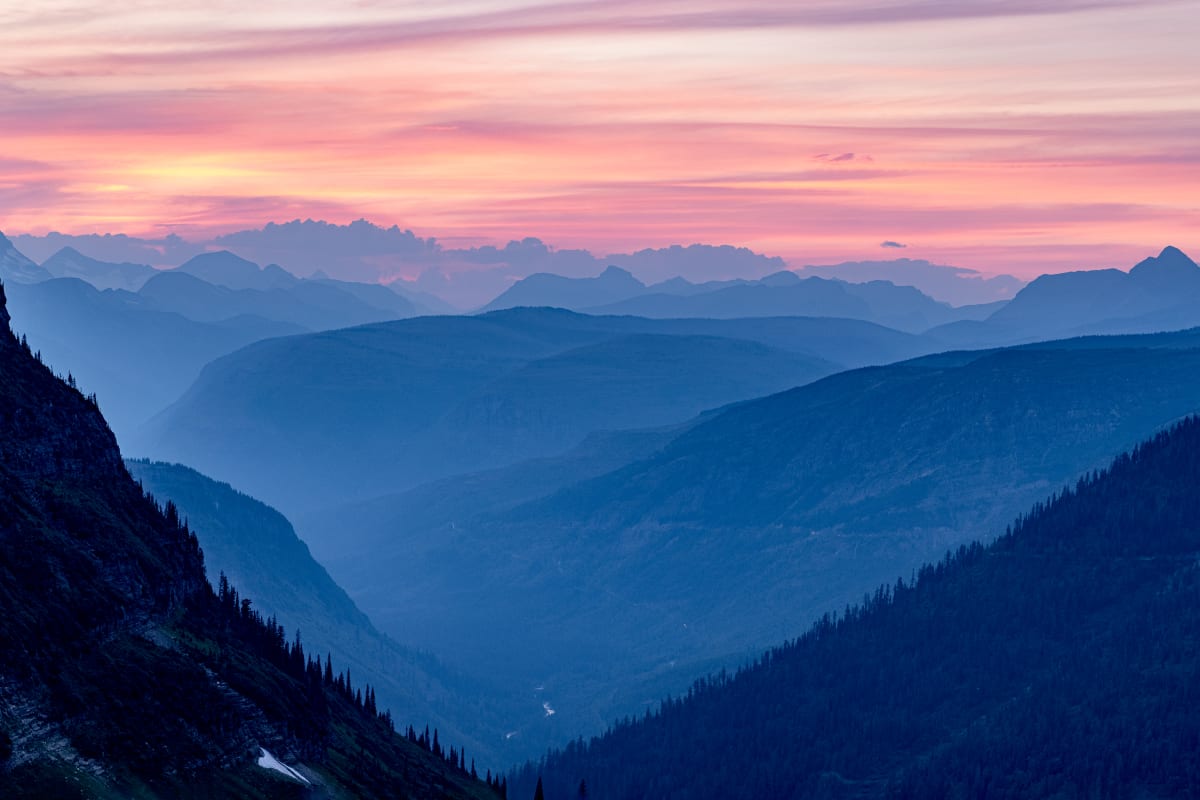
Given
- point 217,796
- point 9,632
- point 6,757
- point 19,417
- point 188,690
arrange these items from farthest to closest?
point 19,417 < point 188,690 < point 217,796 < point 9,632 < point 6,757

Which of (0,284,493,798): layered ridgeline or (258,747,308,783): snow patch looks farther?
(258,747,308,783): snow patch

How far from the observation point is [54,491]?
19425cm

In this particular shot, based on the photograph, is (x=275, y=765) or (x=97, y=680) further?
(x=275, y=765)

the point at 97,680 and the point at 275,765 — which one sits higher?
the point at 97,680

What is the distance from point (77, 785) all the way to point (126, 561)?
42.6m

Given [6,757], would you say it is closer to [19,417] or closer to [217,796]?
[217,796]

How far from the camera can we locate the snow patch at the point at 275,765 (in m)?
190

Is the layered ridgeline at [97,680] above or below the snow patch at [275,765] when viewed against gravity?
above

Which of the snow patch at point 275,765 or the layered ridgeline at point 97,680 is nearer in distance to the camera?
the layered ridgeline at point 97,680

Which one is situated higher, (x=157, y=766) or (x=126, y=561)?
(x=126, y=561)

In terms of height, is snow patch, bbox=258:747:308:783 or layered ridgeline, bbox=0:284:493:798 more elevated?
layered ridgeline, bbox=0:284:493:798

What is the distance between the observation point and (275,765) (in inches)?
7544

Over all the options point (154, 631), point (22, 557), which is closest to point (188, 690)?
point (154, 631)

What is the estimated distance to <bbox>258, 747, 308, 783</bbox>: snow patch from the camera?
190 meters
